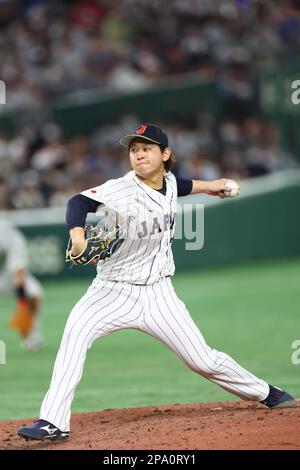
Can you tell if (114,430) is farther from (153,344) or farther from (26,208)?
(26,208)

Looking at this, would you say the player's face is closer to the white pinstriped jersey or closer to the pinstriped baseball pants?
the white pinstriped jersey

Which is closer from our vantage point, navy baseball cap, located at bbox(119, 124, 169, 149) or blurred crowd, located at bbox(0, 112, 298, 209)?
navy baseball cap, located at bbox(119, 124, 169, 149)

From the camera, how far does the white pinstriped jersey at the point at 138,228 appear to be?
5.80 m

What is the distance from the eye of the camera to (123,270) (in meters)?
5.92

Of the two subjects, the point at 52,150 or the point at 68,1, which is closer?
the point at 52,150

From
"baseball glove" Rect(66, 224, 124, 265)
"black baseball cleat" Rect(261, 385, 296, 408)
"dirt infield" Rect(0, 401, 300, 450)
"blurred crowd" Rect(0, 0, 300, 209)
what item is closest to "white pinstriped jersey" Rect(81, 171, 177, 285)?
"baseball glove" Rect(66, 224, 124, 265)

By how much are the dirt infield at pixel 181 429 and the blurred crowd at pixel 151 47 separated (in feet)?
37.9

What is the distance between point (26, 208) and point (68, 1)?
20.9ft

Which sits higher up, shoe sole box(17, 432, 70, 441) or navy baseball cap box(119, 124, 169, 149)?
navy baseball cap box(119, 124, 169, 149)

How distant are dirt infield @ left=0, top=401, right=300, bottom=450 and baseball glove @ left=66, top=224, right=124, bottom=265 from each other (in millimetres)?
1026

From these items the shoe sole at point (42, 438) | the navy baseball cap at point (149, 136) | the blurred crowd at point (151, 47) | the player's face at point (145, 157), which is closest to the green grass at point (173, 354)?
the shoe sole at point (42, 438)

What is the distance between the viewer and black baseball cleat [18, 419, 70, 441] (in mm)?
5484
